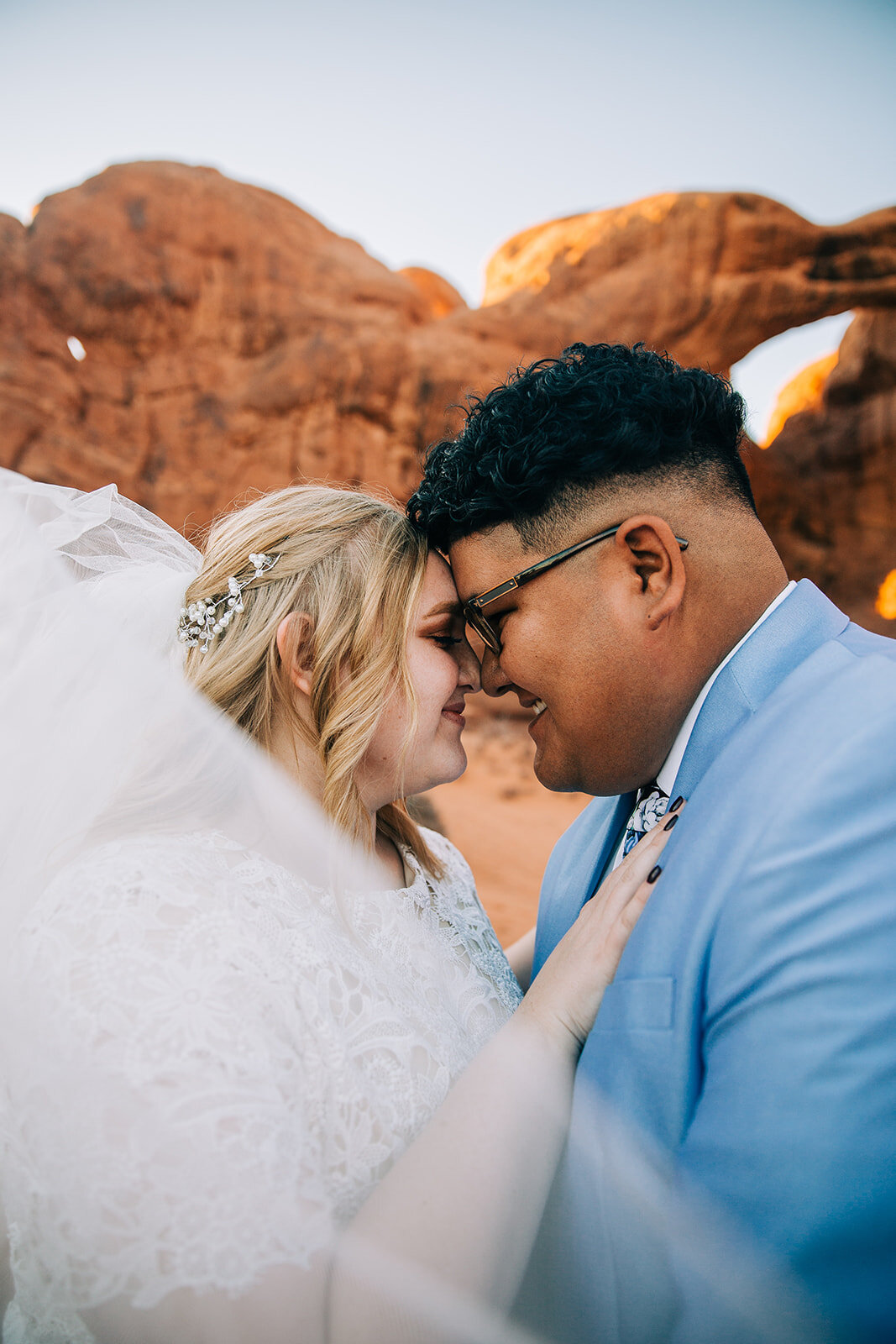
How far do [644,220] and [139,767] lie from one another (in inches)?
597

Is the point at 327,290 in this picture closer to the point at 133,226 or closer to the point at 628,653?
the point at 133,226

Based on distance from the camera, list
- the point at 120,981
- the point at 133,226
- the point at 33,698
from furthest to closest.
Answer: the point at 133,226 < the point at 33,698 < the point at 120,981

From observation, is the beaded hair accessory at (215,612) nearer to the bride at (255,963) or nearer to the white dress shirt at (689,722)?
the bride at (255,963)

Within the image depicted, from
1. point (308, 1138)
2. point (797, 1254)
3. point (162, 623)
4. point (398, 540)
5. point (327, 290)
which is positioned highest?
point (327, 290)

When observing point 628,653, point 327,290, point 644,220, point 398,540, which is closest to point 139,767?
point 398,540

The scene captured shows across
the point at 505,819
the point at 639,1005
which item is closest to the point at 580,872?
the point at 639,1005

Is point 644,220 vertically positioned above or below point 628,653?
above

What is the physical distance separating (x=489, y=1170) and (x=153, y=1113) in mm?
645

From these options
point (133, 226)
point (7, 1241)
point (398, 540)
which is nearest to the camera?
point (7, 1241)

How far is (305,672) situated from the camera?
2162 millimetres

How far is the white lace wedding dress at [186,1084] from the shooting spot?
4.08ft

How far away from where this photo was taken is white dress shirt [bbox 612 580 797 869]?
191 centimetres

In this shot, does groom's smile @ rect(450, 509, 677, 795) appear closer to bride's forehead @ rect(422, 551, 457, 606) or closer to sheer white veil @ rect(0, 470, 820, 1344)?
bride's forehead @ rect(422, 551, 457, 606)

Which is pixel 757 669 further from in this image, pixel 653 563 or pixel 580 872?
pixel 580 872
